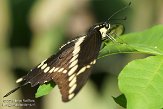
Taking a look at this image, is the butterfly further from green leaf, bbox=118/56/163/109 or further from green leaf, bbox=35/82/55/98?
green leaf, bbox=118/56/163/109

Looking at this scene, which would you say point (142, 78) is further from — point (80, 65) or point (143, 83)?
point (80, 65)

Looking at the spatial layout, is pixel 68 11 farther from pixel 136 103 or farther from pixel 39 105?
pixel 136 103

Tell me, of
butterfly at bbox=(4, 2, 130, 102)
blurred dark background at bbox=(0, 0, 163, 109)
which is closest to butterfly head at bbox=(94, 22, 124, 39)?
butterfly at bbox=(4, 2, 130, 102)

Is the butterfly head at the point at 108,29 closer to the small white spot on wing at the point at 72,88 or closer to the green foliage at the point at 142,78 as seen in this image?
the green foliage at the point at 142,78

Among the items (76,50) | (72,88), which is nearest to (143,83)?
(72,88)

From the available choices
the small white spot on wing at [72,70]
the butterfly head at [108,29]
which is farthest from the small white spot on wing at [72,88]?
the butterfly head at [108,29]

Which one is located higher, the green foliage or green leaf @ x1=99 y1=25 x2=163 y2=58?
green leaf @ x1=99 y1=25 x2=163 y2=58

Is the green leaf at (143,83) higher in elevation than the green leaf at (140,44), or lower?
lower
